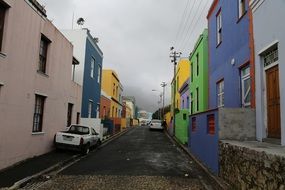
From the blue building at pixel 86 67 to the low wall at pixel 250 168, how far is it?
14.1 m

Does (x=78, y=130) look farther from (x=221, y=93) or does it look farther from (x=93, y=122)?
(x=221, y=93)

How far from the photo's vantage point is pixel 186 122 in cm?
2270

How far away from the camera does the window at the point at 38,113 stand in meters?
13.6

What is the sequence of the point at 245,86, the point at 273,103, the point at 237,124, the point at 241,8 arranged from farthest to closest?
the point at 241,8, the point at 245,86, the point at 237,124, the point at 273,103

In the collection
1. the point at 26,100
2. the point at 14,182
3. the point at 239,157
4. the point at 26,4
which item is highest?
the point at 26,4

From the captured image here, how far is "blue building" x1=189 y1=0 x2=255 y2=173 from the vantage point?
9.90m

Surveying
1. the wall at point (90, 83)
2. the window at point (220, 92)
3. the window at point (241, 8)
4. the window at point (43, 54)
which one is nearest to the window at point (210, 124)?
the window at point (220, 92)

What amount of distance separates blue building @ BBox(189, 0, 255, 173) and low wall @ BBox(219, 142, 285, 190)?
947 millimetres

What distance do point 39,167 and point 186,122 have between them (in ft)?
44.3

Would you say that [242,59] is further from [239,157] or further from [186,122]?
[186,122]

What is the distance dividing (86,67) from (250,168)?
18.0m

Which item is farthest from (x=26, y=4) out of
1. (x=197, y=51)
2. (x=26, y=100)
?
(x=197, y=51)

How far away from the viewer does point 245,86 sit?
1159cm

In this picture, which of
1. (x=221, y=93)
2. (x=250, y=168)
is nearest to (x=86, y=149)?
(x=221, y=93)
